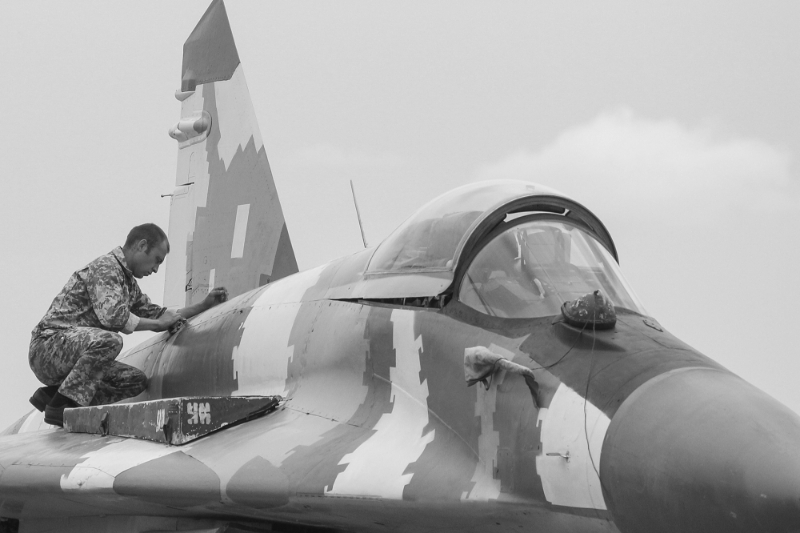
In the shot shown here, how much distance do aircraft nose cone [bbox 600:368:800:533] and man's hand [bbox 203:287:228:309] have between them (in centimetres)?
447

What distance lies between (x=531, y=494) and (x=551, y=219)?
4.97ft

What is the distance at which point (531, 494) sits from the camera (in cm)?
367

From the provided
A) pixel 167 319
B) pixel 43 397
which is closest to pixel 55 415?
pixel 43 397

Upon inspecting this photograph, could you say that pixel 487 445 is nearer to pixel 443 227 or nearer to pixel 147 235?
pixel 443 227

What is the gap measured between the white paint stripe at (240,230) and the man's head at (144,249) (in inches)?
67.8

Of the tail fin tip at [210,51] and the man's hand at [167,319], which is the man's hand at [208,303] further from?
the tail fin tip at [210,51]

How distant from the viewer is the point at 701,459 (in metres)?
3.12

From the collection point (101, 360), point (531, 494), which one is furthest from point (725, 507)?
point (101, 360)

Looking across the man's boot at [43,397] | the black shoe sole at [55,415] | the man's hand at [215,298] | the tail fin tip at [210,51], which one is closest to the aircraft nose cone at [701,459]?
the man's hand at [215,298]

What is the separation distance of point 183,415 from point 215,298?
7.66 feet

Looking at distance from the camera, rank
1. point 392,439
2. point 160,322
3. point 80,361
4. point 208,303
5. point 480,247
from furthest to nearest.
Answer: point 208,303, point 160,322, point 80,361, point 480,247, point 392,439

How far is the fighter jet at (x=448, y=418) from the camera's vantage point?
10.7 feet

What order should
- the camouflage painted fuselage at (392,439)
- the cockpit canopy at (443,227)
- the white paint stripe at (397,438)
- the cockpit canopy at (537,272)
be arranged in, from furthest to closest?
the cockpit canopy at (443,227) → the cockpit canopy at (537,272) → the white paint stripe at (397,438) → the camouflage painted fuselage at (392,439)

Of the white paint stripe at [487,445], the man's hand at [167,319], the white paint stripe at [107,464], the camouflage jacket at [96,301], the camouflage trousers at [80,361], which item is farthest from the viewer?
the man's hand at [167,319]
